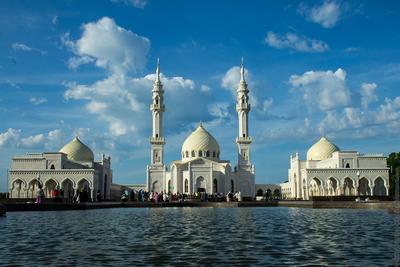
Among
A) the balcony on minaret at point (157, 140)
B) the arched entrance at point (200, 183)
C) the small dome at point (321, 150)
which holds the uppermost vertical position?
the balcony on minaret at point (157, 140)

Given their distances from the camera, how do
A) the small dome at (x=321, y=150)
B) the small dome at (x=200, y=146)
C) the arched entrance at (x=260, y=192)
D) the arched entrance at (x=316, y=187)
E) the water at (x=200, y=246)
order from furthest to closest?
the arched entrance at (x=260, y=192)
the small dome at (x=200, y=146)
the small dome at (x=321, y=150)
the arched entrance at (x=316, y=187)
the water at (x=200, y=246)

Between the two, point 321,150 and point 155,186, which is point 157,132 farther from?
point 321,150

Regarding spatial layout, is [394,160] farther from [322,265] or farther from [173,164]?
[322,265]

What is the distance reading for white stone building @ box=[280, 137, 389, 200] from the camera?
69.1 m

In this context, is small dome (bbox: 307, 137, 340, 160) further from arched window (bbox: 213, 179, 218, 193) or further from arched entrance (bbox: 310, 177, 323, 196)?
arched window (bbox: 213, 179, 218, 193)

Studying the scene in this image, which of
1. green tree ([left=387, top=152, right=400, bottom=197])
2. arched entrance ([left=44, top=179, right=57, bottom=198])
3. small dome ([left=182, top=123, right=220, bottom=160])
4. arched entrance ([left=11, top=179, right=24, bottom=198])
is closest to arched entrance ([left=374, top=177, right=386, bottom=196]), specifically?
green tree ([left=387, top=152, right=400, bottom=197])

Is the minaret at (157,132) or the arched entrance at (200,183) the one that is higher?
the minaret at (157,132)

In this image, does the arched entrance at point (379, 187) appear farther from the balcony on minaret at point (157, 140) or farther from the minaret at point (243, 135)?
the balcony on minaret at point (157, 140)

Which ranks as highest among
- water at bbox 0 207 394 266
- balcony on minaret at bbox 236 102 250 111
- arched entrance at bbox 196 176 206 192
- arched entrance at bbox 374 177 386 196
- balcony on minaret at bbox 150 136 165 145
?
balcony on minaret at bbox 236 102 250 111

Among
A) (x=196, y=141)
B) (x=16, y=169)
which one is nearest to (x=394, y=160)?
(x=196, y=141)

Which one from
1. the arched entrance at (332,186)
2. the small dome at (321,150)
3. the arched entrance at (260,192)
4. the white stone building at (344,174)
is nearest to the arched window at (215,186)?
the white stone building at (344,174)

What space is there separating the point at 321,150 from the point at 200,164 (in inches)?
701

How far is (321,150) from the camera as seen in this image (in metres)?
78.1

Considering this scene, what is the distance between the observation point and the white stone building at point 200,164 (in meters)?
74.3
